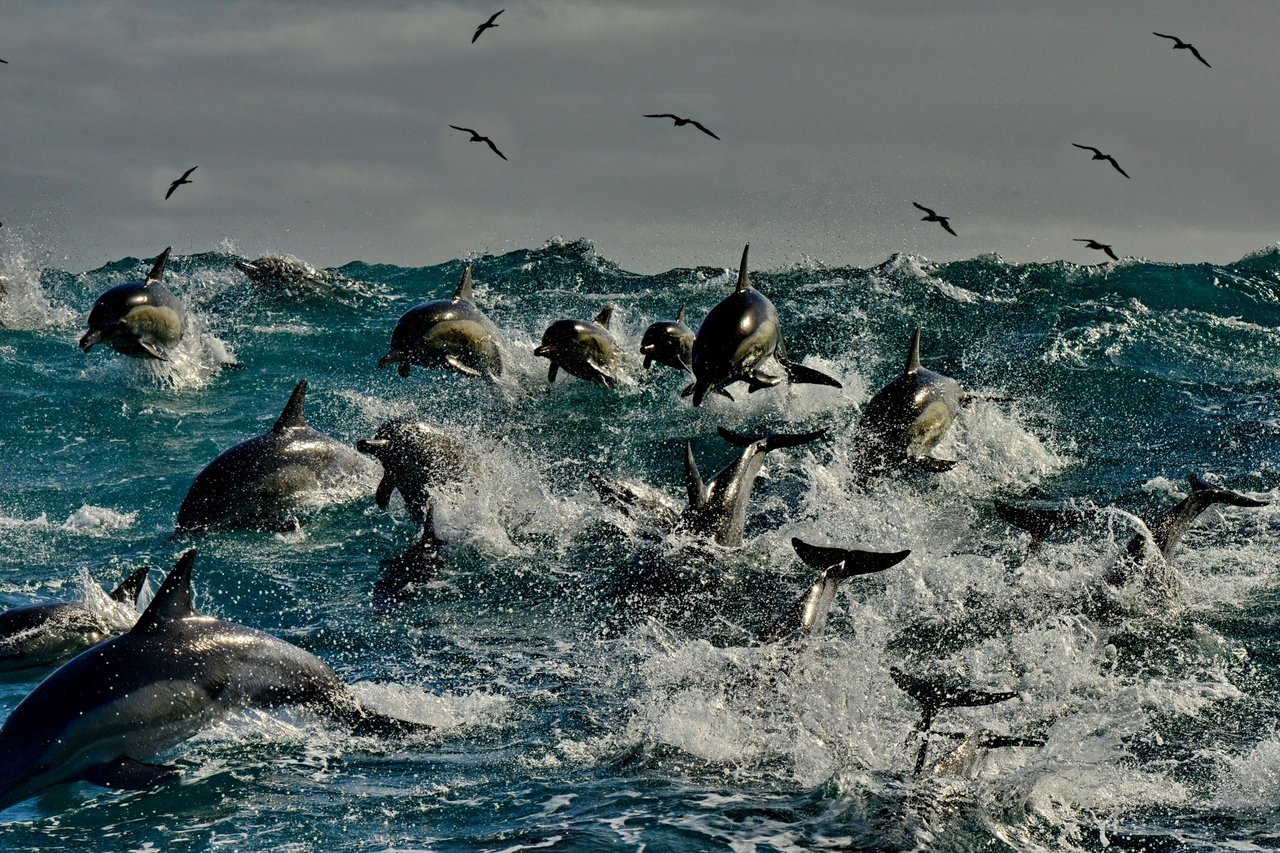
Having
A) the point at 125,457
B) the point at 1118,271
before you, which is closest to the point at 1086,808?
the point at 125,457

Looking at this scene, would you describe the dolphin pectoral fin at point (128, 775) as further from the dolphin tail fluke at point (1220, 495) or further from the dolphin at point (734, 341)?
the dolphin tail fluke at point (1220, 495)

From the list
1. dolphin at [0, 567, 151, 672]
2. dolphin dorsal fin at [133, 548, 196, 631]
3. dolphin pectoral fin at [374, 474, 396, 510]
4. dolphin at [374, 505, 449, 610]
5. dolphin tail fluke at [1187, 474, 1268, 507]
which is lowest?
dolphin at [374, 505, 449, 610]

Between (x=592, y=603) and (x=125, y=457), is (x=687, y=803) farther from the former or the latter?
(x=125, y=457)

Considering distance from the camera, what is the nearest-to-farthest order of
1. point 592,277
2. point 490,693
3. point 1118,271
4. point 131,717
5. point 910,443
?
1. point 131,717
2. point 490,693
3. point 910,443
4. point 1118,271
5. point 592,277

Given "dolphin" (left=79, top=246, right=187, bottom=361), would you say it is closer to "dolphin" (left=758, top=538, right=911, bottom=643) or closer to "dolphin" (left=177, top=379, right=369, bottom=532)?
"dolphin" (left=177, top=379, right=369, bottom=532)

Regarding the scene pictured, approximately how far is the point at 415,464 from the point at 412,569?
1811 millimetres

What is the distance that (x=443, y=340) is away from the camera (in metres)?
20.1

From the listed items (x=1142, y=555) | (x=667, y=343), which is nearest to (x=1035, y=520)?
(x=1142, y=555)

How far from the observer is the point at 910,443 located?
642 inches

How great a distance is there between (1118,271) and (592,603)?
3121 cm

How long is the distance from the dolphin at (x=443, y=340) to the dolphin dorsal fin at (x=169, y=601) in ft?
34.8

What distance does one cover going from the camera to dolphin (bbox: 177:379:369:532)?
1545cm

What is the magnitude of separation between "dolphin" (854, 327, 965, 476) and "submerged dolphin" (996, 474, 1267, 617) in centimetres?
267

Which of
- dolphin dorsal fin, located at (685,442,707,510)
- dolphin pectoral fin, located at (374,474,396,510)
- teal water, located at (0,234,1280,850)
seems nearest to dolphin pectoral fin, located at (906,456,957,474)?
teal water, located at (0,234,1280,850)
